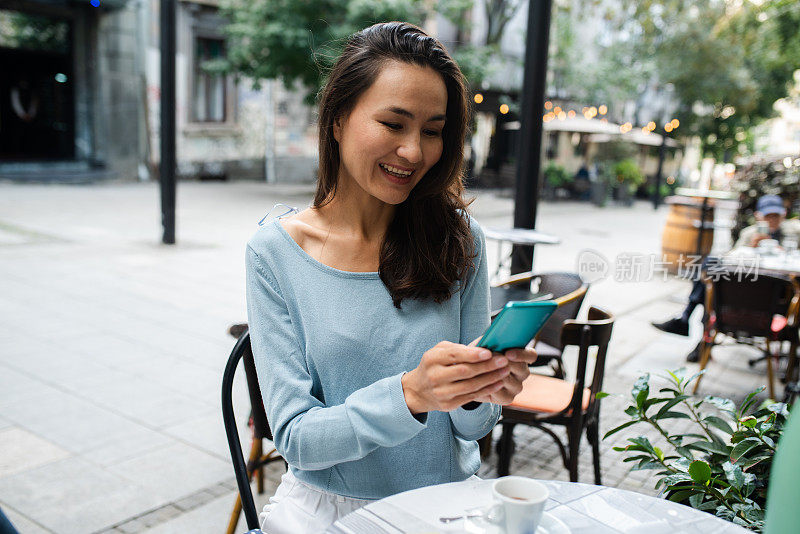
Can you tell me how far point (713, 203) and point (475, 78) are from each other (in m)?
9.10

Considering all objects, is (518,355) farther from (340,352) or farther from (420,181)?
(420,181)

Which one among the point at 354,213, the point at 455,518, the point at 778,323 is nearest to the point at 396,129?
the point at 354,213

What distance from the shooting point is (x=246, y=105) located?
19453mm

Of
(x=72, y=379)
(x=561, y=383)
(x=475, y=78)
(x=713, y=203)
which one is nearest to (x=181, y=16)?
(x=475, y=78)

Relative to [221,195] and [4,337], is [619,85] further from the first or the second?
[4,337]

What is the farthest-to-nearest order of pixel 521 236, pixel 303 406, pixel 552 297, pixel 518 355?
pixel 521 236
pixel 552 297
pixel 303 406
pixel 518 355

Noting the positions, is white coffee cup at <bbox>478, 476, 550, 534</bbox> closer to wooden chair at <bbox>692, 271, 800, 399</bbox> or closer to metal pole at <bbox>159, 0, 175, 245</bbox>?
wooden chair at <bbox>692, 271, 800, 399</bbox>

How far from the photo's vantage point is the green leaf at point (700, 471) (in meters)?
1.54

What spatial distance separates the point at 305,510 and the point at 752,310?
3971 mm

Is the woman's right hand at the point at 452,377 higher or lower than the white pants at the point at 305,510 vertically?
higher

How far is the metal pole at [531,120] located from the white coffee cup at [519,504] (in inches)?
135

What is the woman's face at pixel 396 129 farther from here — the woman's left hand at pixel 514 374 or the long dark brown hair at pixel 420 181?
the woman's left hand at pixel 514 374

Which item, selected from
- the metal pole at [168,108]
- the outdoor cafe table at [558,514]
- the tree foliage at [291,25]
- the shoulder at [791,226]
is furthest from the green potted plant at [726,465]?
the tree foliage at [291,25]

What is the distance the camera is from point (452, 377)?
1181 millimetres
